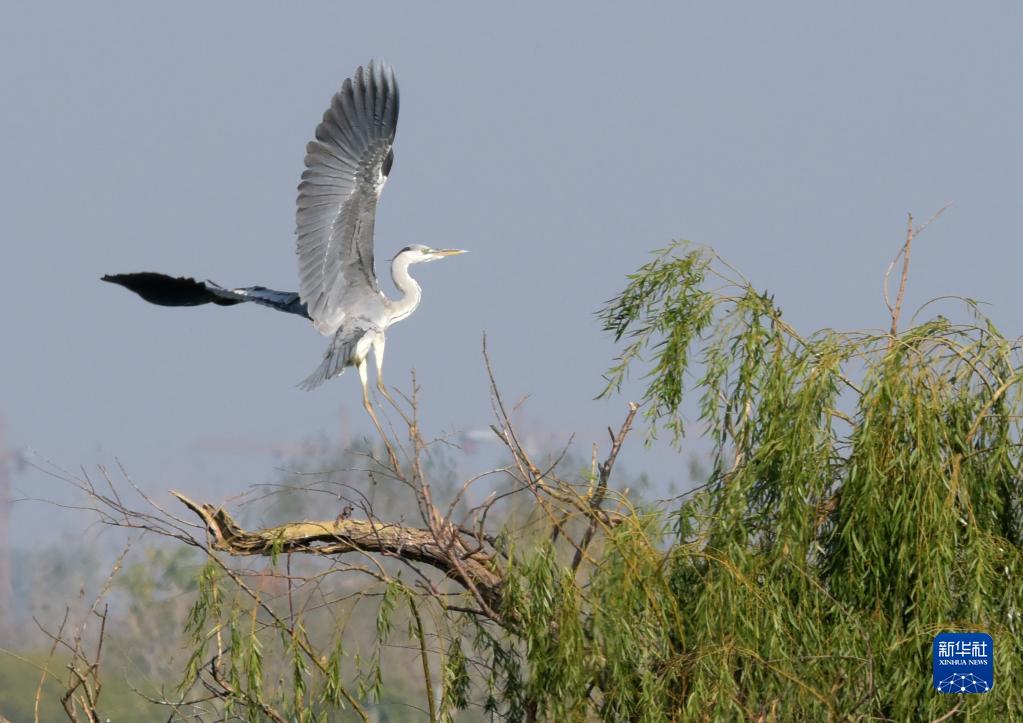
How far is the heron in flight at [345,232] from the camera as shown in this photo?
18.3 ft

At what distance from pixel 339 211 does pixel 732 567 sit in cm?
223

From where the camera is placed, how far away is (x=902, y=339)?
173 inches

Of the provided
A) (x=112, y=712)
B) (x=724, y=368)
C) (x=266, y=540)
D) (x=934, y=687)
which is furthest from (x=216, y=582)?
(x=112, y=712)

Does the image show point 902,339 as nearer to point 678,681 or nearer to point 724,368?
point 724,368

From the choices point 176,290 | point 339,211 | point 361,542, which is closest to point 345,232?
Answer: point 339,211

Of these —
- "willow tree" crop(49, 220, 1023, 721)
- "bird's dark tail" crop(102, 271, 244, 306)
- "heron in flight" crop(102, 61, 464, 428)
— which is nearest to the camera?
"willow tree" crop(49, 220, 1023, 721)

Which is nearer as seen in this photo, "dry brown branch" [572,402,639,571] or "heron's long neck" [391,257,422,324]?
"dry brown branch" [572,402,639,571]

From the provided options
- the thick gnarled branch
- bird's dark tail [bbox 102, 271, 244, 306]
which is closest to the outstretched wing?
bird's dark tail [bbox 102, 271, 244, 306]

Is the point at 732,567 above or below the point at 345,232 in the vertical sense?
below

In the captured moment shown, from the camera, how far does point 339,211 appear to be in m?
5.58

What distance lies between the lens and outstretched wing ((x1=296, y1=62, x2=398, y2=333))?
18.3 feet

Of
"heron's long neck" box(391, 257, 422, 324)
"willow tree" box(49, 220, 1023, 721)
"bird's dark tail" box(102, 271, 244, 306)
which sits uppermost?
"heron's long neck" box(391, 257, 422, 324)

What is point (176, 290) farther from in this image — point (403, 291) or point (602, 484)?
point (602, 484)

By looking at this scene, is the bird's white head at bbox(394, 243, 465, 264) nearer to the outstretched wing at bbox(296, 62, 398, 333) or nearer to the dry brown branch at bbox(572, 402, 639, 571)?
the outstretched wing at bbox(296, 62, 398, 333)
